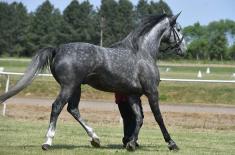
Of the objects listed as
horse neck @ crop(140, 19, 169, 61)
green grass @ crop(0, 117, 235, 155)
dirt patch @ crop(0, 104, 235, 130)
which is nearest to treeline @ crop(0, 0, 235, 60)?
dirt patch @ crop(0, 104, 235, 130)

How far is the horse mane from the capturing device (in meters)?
10.1

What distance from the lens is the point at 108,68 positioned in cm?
949

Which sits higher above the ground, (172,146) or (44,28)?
(44,28)

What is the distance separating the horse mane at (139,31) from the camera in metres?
10.1

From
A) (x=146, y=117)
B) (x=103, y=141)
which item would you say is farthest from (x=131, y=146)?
(x=146, y=117)

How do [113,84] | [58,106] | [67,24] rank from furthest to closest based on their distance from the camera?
[67,24]
[113,84]
[58,106]

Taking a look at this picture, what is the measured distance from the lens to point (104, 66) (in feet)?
31.0

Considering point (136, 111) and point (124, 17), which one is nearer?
point (136, 111)

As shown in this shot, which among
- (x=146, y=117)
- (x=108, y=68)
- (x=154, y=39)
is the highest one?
(x=154, y=39)

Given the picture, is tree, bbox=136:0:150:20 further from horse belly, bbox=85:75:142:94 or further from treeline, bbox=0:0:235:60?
horse belly, bbox=85:75:142:94

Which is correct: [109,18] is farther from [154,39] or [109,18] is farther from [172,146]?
[172,146]

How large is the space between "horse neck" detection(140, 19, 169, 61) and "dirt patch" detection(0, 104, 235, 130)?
20.5ft

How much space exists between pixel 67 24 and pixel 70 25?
56cm

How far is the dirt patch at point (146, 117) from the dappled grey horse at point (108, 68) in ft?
21.2
